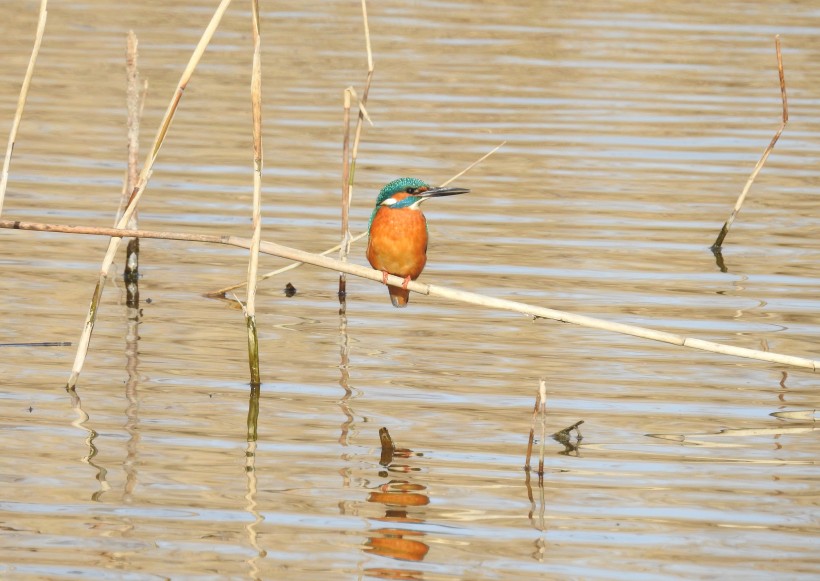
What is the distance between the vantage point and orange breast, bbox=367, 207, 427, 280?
6887 mm

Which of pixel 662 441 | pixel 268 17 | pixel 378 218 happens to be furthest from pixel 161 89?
pixel 662 441

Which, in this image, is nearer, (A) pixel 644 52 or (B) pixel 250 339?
(B) pixel 250 339

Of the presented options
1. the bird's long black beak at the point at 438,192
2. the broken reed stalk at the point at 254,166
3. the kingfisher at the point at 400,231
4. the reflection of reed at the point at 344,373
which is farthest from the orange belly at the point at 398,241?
the broken reed stalk at the point at 254,166

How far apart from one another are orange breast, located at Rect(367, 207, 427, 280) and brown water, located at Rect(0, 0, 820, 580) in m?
0.58

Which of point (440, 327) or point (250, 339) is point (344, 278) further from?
point (250, 339)

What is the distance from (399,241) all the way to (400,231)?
1.9 inches

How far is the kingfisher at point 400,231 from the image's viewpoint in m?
6.89

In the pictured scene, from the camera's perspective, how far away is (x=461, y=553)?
16.7ft

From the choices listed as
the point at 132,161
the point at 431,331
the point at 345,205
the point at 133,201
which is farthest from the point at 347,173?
the point at 133,201

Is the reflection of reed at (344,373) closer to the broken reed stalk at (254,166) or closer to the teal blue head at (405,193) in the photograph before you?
the broken reed stalk at (254,166)

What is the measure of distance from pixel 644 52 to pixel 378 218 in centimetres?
1032

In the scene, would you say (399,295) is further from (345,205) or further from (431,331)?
(345,205)

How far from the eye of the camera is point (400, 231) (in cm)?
689

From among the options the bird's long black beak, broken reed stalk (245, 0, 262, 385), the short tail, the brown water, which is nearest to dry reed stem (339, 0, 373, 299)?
the brown water
